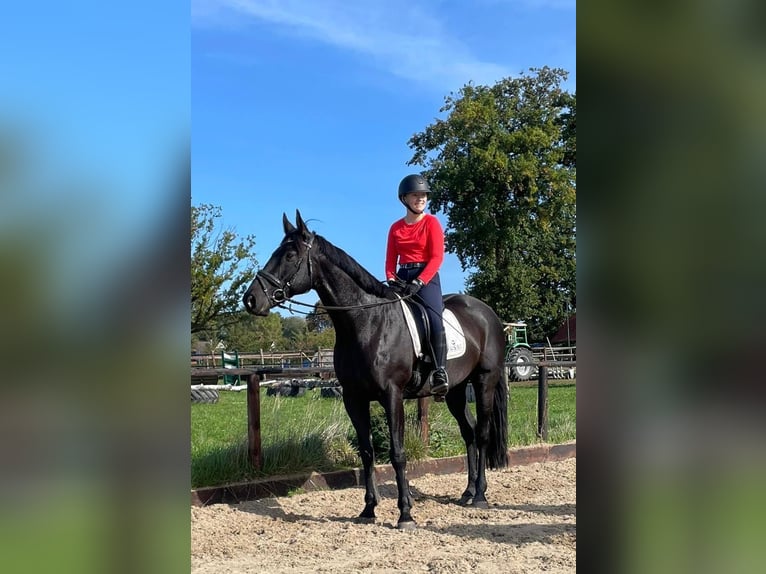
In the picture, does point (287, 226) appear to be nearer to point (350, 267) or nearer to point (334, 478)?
point (350, 267)

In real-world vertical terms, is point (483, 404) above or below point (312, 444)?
above

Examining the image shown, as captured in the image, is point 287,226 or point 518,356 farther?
point 518,356

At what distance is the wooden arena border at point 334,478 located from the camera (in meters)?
6.08

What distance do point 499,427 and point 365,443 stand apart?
200cm

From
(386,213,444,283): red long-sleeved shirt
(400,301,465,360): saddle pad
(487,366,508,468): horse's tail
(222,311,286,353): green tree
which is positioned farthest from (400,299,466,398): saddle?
(222,311,286,353): green tree

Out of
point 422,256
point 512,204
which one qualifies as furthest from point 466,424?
point 512,204

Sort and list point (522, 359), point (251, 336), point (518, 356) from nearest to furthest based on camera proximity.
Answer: point (518, 356) → point (522, 359) → point (251, 336)

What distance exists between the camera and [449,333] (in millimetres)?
6199

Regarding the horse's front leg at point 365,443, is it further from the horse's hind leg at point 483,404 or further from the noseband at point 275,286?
the horse's hind leg at point 483,404

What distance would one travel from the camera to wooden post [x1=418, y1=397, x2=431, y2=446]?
25.3 feet

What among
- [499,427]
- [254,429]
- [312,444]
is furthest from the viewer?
[499,427]

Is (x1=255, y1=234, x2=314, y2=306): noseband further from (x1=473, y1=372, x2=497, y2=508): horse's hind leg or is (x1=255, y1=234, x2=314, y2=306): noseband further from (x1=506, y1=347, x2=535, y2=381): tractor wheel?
(x1=506, y1=347, x2=535, y2=381): tractor wheel

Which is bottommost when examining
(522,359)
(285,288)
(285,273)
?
(522,359)
